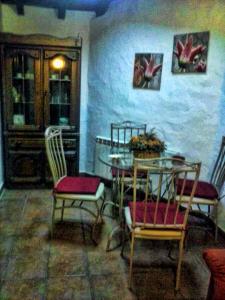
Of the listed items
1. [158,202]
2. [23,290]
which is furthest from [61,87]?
[23,290]

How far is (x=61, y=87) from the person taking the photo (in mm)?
3812

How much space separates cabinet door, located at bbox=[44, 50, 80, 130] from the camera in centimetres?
364

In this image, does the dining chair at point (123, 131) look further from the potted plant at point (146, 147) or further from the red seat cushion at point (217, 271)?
the red seat cushion at point (217, 271)

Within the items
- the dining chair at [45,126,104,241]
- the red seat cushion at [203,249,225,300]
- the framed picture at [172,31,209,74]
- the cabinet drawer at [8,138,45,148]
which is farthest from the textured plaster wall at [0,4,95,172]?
the red seat cushion at [203,249,225,300]

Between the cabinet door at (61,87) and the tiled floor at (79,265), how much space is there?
135 cm

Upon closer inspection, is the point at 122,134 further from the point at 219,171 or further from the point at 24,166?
the point at 219,171

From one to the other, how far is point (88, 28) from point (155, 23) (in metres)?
1.10

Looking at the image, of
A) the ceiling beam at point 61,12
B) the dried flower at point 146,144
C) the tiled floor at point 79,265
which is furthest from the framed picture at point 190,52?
the tiled floor at point 79,265

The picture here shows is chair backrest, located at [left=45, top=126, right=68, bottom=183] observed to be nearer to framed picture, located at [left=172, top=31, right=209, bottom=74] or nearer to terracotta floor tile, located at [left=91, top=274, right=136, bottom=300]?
terracotta floor tile, located at [left=91, top=274, right=136, bottom=300]

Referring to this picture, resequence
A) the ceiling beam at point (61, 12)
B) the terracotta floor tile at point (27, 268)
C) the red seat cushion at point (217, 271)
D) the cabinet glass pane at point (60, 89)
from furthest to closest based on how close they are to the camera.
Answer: the ceiling beam at point (61, 12) < the cabinet glass pane at point (60, 89) < the terracotta floor tile at point (27, 268) < the red seat cushion at point (217, 271)

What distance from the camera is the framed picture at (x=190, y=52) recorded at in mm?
3035

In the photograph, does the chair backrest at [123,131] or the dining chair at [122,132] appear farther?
the chair backrest at [123,131]

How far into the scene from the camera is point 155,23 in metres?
3.40

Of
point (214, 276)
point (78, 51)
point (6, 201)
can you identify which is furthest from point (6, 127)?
point (214, 276)
